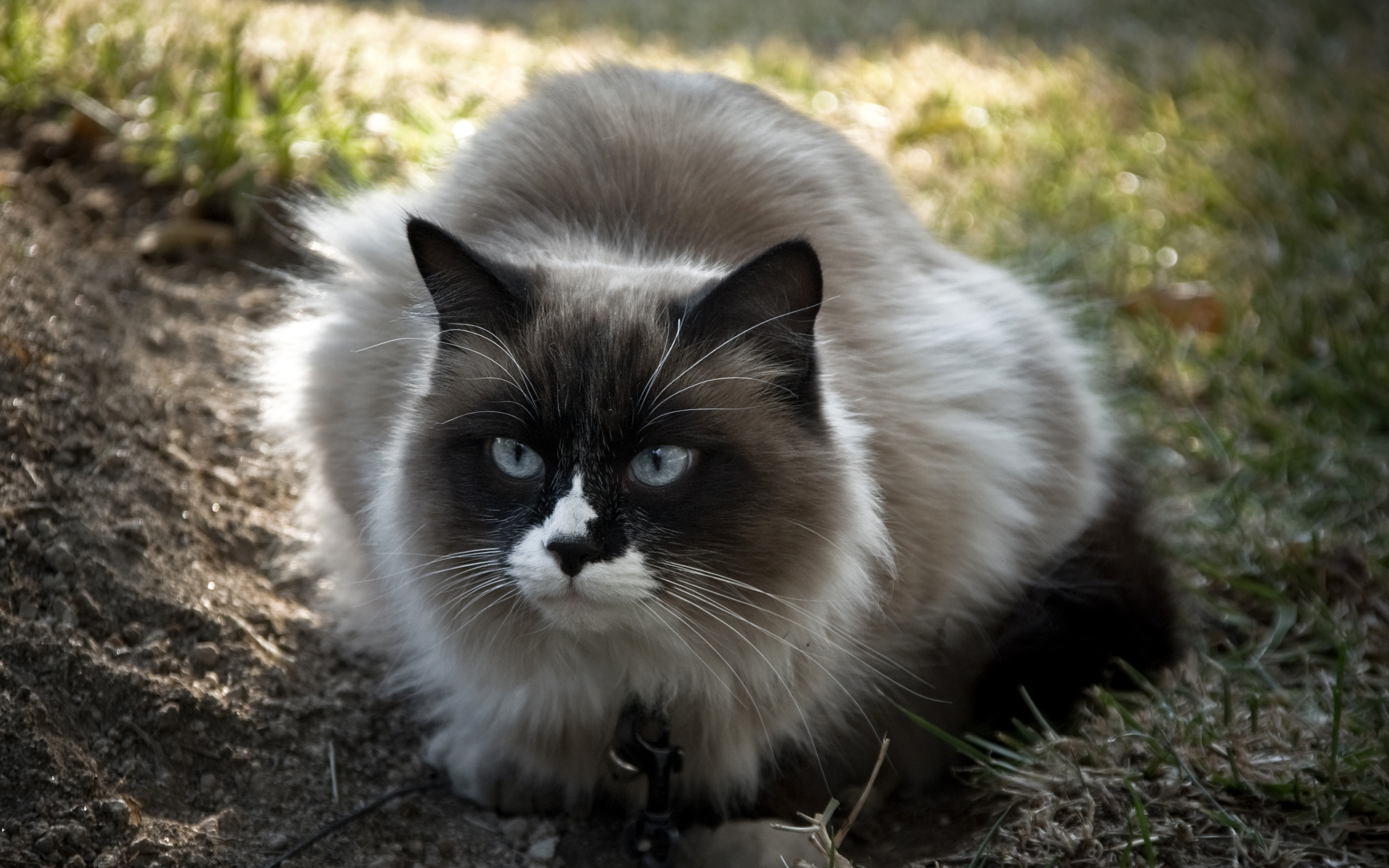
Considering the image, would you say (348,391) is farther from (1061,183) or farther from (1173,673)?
(1061,183)

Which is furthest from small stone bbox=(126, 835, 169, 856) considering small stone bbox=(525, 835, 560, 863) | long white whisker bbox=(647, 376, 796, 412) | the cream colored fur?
long white whisker bbox=(647, 376, 796, 412)

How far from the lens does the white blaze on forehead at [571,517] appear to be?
5.36 ft

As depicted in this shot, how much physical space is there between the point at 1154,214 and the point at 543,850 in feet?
11.4

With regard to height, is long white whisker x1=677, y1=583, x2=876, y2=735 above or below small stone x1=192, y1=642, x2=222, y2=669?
above

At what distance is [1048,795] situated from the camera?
1.96 meters

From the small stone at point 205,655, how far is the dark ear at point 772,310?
1.14 meters

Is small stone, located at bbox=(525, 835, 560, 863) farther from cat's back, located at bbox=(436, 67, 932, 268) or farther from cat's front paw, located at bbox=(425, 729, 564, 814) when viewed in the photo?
cat's back, located at bbox=(436, 67, 932, 268)

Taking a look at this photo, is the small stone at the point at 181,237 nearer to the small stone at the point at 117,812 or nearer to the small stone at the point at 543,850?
the small stone at the point at 117,812

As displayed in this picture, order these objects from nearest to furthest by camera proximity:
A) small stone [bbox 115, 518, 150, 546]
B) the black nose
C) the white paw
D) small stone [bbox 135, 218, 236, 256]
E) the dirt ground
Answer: the black nose < the dirt ground < the white paw < small stone [bbox 115, 518, 150, 546] < small stone [bbox 135, 218, 236, 256]

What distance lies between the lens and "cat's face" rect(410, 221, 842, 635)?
1704 millimetres

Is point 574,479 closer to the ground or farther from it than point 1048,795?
farther from it

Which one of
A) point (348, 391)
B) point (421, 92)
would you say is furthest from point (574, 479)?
point (421, 92)

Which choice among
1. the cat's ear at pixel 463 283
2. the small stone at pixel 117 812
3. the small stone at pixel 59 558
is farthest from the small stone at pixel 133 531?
the cat's ear at pixel 463 283

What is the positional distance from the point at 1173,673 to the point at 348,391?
181cm
